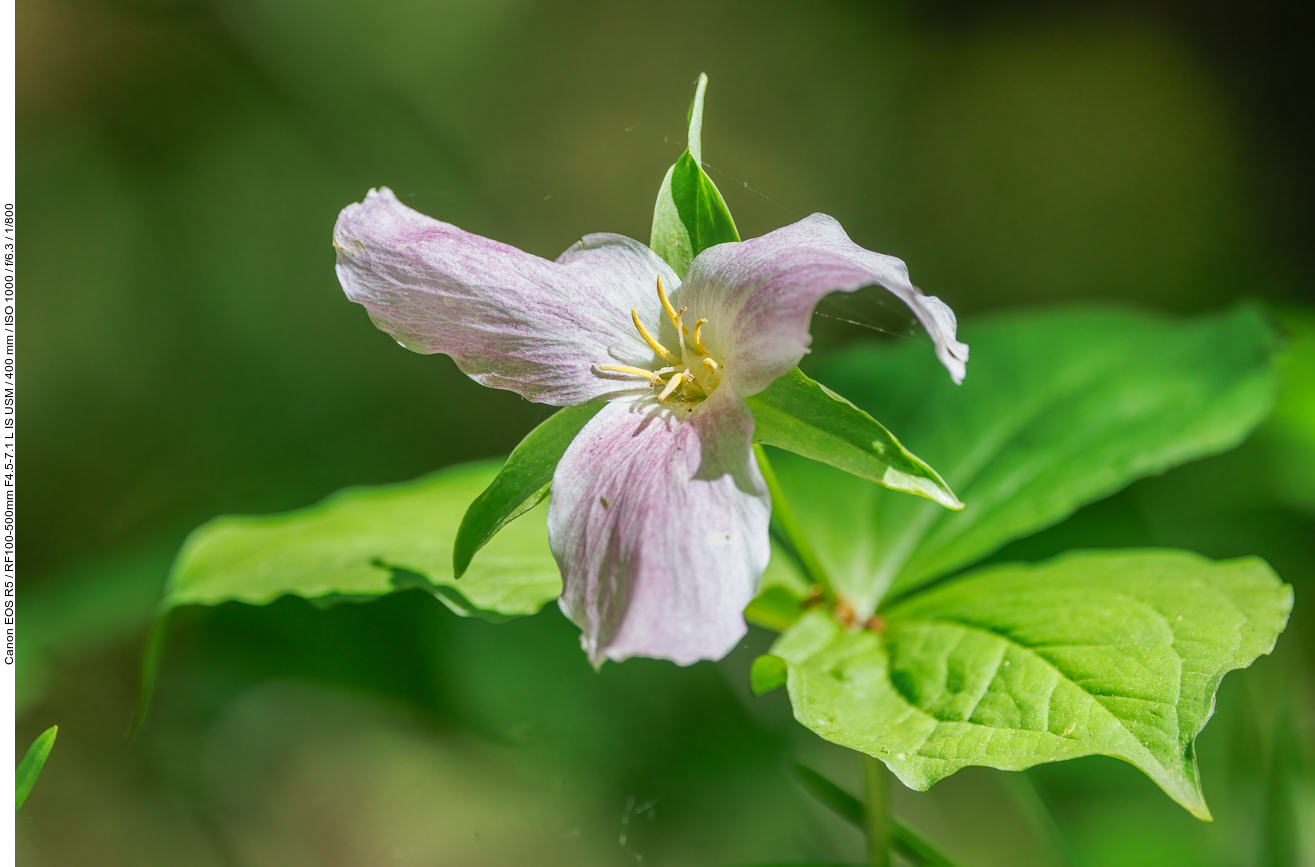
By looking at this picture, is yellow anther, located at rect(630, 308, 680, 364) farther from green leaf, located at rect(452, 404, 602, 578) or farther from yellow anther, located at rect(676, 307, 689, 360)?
green leaf, located at rect(452, 404, 602, 578)

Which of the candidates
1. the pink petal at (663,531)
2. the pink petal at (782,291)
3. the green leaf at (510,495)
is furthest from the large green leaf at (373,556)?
the pink petal at (782,291)

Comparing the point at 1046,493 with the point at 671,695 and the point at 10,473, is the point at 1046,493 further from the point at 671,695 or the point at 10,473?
the point at 10,473

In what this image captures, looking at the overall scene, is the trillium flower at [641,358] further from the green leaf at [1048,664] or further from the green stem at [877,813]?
the green stem at [877,813]

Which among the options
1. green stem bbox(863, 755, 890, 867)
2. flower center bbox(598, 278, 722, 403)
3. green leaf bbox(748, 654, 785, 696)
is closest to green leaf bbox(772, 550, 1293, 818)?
green leaf bbox(748, 654, 785, 696)

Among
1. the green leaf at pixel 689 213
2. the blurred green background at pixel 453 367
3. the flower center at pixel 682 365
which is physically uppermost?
the green leaf at pixel 689 213

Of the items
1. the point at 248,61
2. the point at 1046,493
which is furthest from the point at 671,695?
the point at 248,61
